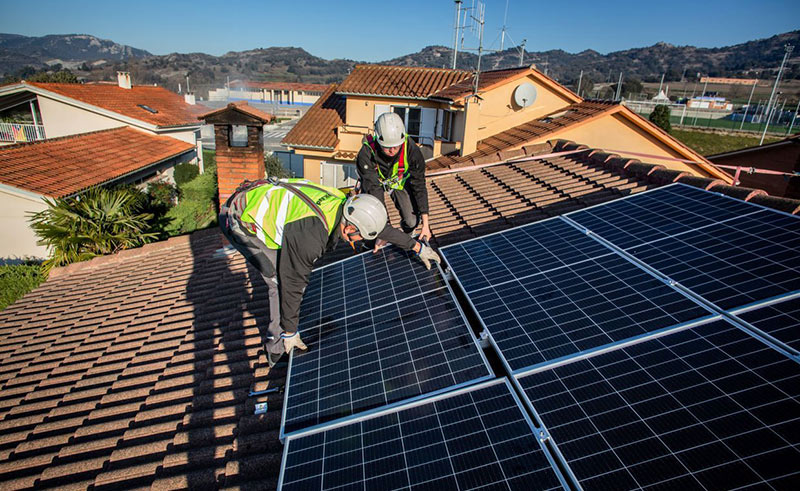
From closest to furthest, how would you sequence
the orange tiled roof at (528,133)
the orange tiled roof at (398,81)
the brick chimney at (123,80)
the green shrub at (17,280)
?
1. the orange tiled roof at (528,133)
2. the green shrub at (17,280)
3. the orange tiled roof at (398,81)
4. the brick chimney at (123,80)

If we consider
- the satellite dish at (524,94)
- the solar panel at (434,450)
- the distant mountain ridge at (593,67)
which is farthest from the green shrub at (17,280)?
the distant mountain ridge at (593,67)

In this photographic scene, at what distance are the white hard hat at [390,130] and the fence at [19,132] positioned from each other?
35.2 m

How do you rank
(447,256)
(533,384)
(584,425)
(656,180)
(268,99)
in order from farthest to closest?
1. (268,99)
2. (656,180)
3. (447,256)
4. (533,384)
5. (584,425)

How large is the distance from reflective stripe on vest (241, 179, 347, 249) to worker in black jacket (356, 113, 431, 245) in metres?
1.67

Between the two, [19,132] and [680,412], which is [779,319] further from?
[19,132]

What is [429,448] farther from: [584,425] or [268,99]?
[268,99]

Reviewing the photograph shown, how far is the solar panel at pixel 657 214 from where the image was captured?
468 centimetres

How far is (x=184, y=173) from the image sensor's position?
30.0 m

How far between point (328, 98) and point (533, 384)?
30145 millimetres

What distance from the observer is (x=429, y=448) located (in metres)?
2.89

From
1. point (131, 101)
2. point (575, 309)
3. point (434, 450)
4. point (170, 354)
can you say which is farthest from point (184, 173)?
point (434, 450)

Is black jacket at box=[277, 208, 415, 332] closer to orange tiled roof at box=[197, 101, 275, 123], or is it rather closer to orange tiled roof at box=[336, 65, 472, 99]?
orange tiled roof at box=[197, 101, 275, 123]

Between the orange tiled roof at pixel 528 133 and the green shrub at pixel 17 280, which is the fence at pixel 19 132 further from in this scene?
the orange tiled roof at pixel 528 133

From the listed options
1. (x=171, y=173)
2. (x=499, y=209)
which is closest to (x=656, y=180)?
(x=499, y=209)
